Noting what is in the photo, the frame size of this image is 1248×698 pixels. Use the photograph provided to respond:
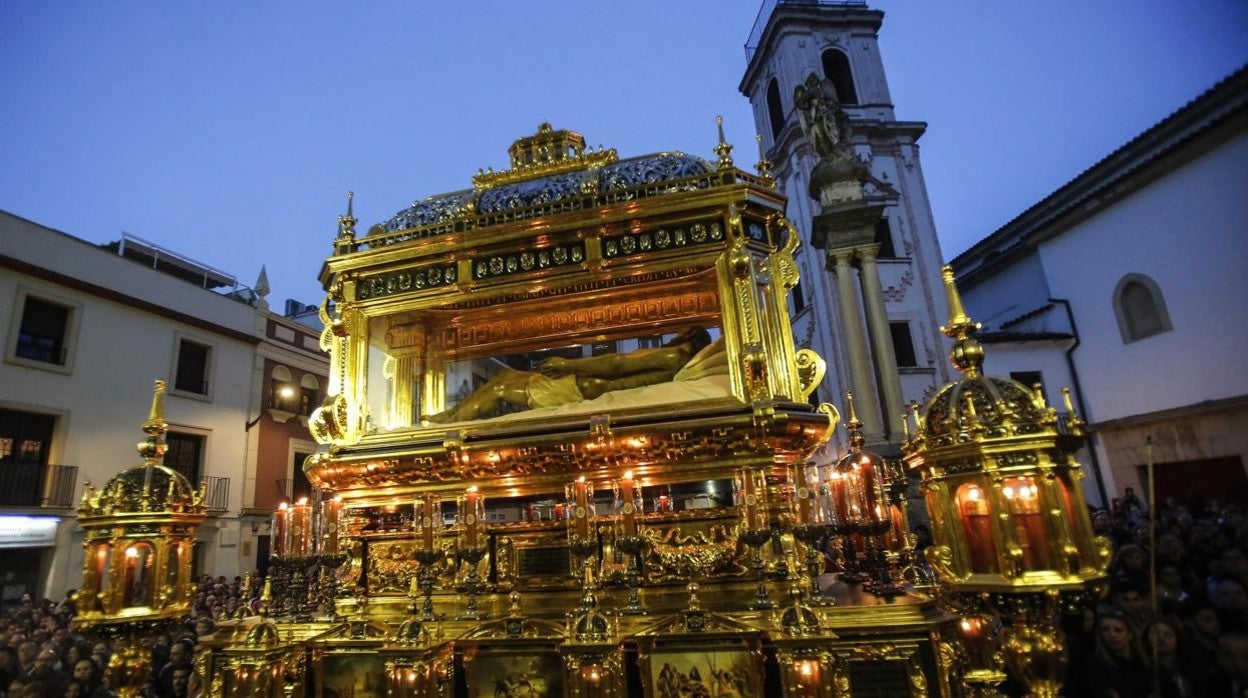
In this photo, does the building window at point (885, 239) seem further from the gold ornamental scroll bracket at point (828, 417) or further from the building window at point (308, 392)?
the building window at point (308, 392)

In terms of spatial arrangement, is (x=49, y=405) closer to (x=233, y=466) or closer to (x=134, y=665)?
(x=233, y=466)

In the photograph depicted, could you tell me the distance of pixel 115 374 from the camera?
12883 mm

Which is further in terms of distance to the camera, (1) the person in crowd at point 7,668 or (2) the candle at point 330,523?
(1) the person in crowd at point 7,668

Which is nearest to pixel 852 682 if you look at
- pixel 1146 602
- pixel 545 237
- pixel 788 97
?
pixel 1146 602

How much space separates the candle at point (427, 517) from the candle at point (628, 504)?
120 cm

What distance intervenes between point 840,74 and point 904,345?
28.0 ft

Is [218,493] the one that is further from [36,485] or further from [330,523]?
[330,523]

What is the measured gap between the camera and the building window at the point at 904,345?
14328mm

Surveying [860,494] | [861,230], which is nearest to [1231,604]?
[860,494]

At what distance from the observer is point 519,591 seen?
12.2ft

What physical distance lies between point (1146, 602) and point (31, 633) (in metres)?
9.61

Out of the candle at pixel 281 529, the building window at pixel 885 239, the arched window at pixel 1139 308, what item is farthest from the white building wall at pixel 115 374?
the arched window at pixel 1139 308

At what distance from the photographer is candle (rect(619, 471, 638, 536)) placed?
3586mm

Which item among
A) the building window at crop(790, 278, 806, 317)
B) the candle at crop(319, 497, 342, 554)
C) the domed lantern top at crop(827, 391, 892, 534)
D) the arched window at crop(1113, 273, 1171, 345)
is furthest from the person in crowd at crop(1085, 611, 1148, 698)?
the building window at crop(790, 278, 806, 317)
